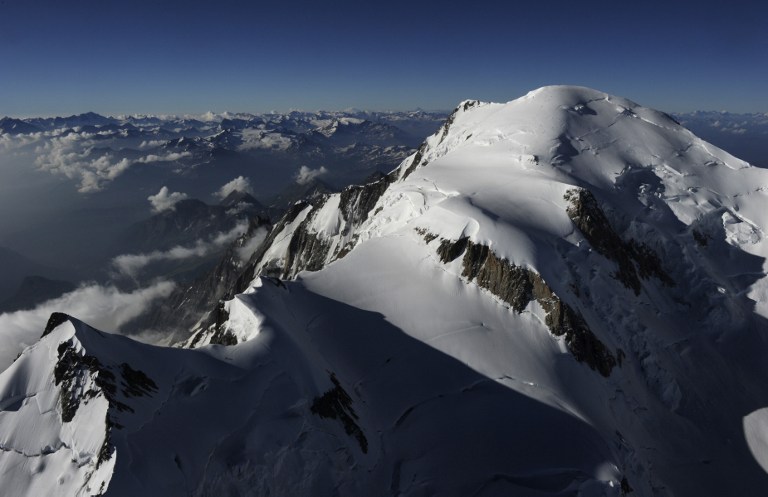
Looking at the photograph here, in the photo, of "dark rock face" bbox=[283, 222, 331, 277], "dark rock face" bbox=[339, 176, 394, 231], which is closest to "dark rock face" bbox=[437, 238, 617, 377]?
"dark rock face" bbox=[339, 176, 394, 231]

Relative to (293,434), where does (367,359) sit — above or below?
below

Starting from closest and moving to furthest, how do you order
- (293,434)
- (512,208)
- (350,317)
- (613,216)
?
(293,434) < (350,317) < (512,208) < (613,216)

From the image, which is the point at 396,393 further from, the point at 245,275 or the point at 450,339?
the point at 245,275

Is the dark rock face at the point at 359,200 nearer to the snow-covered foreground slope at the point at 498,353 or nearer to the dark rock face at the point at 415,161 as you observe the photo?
the dark rock face at the point at 415,161

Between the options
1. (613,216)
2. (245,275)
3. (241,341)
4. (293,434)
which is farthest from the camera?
(245,275)

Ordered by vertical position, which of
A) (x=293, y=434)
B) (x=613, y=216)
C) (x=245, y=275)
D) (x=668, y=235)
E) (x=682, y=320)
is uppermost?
(x=293, y=434)

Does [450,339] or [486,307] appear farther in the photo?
[486,307]

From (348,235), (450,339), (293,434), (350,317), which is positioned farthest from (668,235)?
(348,235)
